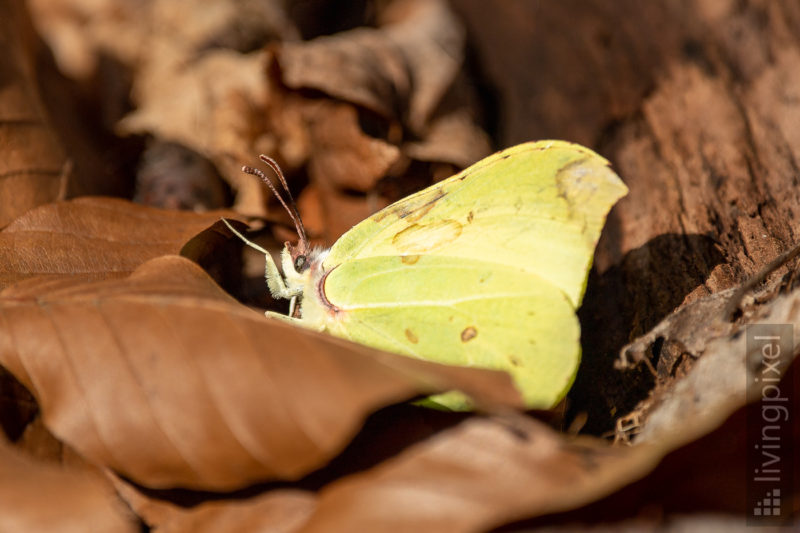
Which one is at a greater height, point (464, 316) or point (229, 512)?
point (464, 316)

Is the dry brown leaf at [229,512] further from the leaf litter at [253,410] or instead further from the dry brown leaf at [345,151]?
the dry brown leaf at [345,151]

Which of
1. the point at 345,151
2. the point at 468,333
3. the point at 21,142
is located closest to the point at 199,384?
the point at 468,333

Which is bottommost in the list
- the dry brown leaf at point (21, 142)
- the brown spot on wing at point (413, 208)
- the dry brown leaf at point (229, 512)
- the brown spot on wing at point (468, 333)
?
the dry brown leaf at point (229, 512)

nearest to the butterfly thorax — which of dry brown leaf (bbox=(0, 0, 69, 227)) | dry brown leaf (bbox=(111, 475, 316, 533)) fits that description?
dry brown leaf (bbox=(111, 475, 316, 533))

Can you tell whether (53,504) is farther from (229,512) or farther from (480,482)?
(480,482)

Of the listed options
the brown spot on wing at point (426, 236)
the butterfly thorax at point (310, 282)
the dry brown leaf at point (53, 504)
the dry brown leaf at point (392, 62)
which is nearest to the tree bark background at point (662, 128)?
the dry brown leaf at point (392, 62)

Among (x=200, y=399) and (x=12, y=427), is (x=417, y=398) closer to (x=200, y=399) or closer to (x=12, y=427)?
(x=200, y=399)
